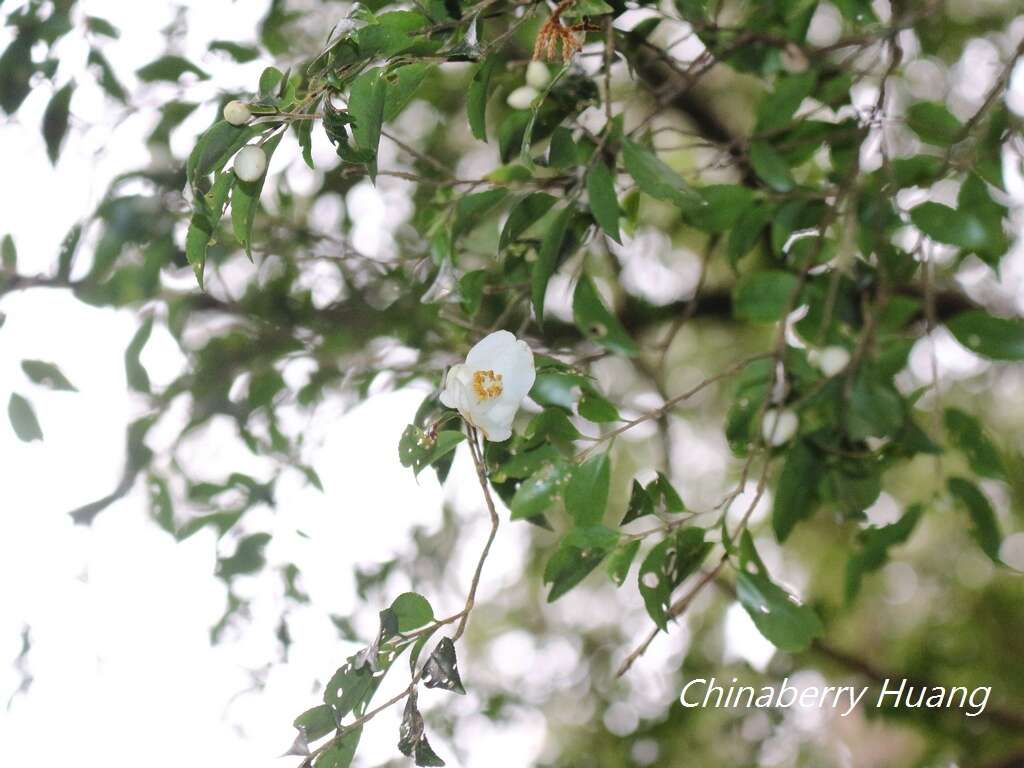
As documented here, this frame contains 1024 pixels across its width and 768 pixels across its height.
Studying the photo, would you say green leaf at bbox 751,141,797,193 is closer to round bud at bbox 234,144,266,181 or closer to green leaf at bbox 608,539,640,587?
green leaf at bbox 608,539,640,587

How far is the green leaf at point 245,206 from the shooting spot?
52 centimetres

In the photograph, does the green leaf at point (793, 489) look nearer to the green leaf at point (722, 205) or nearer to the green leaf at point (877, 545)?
the green leaf at point (877, 545)

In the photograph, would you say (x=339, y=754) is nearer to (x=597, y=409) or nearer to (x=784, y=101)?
(x=597, y=409)

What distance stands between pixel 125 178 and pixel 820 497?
754mm

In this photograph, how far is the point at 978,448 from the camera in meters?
0.87

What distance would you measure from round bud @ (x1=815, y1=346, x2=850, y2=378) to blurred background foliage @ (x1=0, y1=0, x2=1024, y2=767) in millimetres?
13

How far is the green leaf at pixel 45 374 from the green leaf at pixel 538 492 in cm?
47

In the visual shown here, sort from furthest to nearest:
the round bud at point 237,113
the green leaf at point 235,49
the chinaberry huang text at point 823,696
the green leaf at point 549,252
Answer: the chinaberry huang text at point 823,696
the green leaf at point 235,49
the green leaf at point 549,252
the round bud at point 237,113

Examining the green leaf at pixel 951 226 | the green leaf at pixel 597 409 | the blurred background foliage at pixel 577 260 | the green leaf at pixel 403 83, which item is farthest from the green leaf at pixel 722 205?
the green leaf at pixel 403 83

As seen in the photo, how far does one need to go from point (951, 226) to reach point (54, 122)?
2.53 feet

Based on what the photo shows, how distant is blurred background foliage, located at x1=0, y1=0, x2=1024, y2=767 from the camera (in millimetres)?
649

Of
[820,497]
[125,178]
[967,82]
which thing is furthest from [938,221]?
[967,82]

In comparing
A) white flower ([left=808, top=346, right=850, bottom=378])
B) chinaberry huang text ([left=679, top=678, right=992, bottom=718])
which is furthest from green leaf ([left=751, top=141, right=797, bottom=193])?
chinaberry huang text ([left=679, top=678, right=992, bottom=718])

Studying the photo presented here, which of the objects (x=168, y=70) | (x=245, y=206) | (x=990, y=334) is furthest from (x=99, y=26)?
(x=990, y=334)
